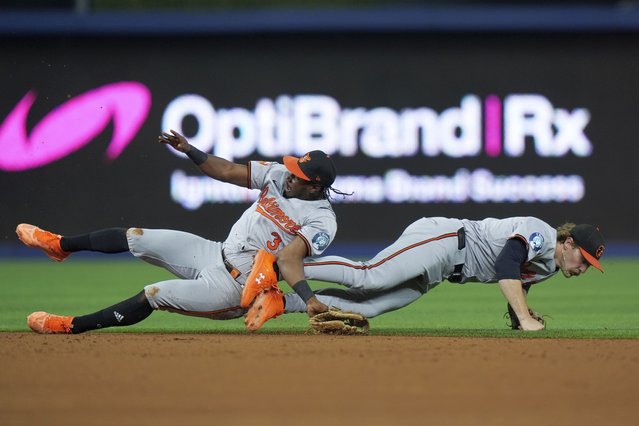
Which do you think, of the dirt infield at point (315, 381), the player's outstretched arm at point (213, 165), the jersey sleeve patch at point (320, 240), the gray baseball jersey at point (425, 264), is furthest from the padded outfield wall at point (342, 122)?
the dirt infield at point (315, 381)

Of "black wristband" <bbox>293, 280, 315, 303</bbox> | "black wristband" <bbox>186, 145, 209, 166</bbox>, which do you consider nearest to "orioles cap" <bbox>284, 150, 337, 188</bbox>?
"black wristband" <bbox>186, 145, 209, 166</bbox>

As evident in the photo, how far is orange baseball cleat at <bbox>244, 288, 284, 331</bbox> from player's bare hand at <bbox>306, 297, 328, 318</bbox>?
7.5 inches

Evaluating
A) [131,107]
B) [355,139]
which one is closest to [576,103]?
[355,139]

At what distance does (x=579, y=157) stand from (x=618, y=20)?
7.03 feet

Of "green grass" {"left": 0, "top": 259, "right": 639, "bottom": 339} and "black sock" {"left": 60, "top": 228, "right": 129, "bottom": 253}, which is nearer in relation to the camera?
"black sock" {"left": 60, "top": 228, "right": 129, "bottom": 253}

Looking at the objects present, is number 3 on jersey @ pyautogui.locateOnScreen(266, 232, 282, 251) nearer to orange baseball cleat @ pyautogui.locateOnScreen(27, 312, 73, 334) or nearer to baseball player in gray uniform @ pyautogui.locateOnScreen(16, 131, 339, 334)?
baseball player in gray uniform @ pyautogui.locateOnScreen(16, 131, 339, 334)

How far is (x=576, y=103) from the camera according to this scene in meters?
16.4

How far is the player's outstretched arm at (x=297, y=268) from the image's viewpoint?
7.02m

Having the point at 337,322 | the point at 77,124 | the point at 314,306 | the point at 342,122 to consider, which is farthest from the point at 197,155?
the point at 77,124

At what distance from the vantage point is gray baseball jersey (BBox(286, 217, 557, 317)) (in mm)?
7414

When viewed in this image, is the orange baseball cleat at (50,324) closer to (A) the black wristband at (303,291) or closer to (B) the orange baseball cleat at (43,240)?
(B) the orange baseball cleat at (43,240)

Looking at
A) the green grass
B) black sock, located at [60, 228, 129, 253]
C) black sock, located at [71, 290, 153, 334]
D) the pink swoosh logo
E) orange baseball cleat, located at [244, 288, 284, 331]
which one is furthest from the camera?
the pink swoosh logo

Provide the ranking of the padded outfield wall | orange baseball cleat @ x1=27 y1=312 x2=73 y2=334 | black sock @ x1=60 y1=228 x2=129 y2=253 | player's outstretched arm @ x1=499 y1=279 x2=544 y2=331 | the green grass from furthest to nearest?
1. the padded outfield wall
2. the green grass
3. black sock @ x1=60 y1=228 x2=129 y2=253
4. player's outstretched arm @ x1=499 y1=279 x2=544 y2=331
5. orange baseball cleat @ x1=27 y1=312 x2=73 y2=334

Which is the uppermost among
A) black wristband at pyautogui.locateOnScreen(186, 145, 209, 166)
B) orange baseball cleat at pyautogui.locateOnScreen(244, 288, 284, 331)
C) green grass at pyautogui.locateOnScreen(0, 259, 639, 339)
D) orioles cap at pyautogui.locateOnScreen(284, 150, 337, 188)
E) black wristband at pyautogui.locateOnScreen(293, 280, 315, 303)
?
black wristband at pyautogui.locateOnScreen(186, 145, 209, 166)
